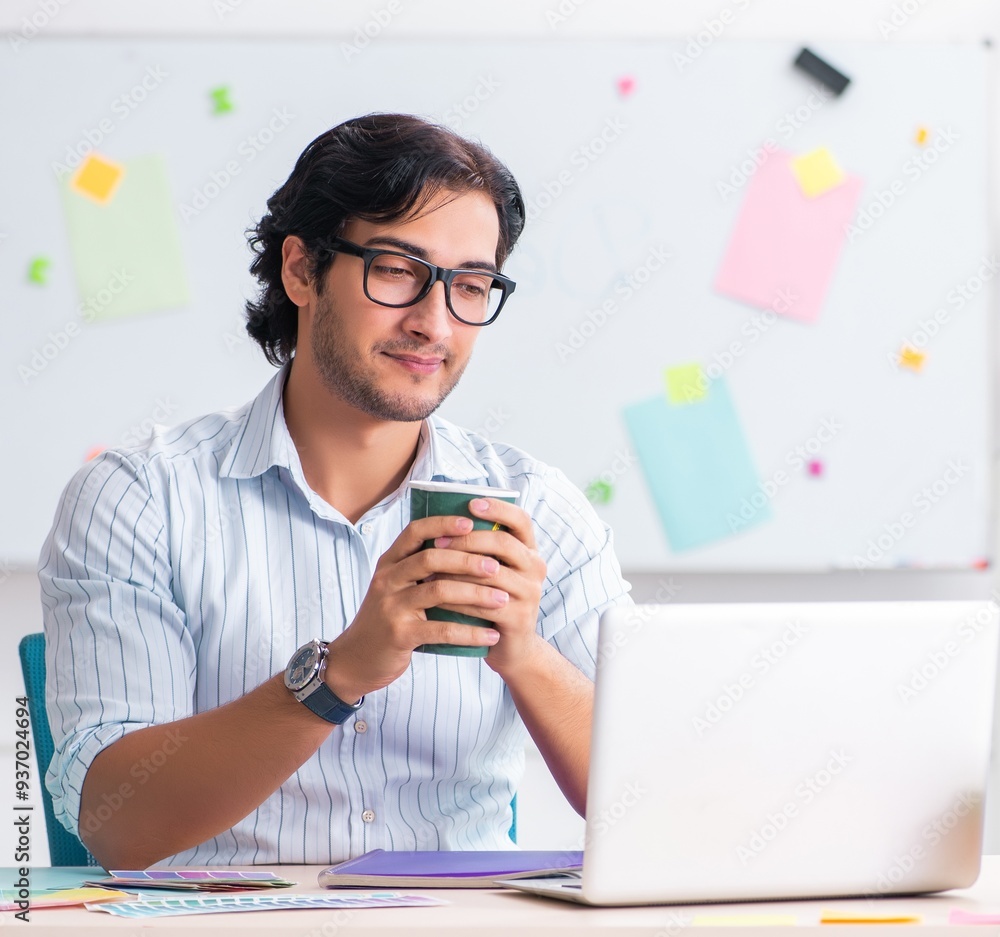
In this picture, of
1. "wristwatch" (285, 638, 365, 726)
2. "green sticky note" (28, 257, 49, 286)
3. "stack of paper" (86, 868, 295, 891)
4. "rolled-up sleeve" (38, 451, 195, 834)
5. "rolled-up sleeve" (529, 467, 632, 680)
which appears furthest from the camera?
"green sticky note" (28, 257, 49, 286)

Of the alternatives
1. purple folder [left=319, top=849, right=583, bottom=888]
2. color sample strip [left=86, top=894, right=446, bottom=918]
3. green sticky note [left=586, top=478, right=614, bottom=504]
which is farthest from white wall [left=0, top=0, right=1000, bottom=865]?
color sample strip [left=86, top=894, right=446, bottom=918]

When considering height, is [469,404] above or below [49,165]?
below

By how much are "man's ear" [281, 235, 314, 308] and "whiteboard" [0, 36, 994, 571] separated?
82cm

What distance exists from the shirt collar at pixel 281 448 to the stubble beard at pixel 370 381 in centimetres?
8

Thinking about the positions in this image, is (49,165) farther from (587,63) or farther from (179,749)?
(179,749)

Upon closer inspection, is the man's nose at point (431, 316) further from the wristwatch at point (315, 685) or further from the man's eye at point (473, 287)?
the wristwatch at point (315, 685)

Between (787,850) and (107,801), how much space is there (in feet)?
2.38

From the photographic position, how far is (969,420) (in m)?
2.51

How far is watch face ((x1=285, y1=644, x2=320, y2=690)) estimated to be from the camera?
116cm

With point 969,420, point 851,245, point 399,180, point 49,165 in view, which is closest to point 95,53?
point 49,165

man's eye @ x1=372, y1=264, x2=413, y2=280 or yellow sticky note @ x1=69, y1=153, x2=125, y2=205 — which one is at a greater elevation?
yellow sticky note @ x1=69, y1=153, x2=125, y2=205

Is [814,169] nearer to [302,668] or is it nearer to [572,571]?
[572,571]

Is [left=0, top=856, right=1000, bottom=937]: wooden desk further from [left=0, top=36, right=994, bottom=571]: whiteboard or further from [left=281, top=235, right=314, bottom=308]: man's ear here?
[left=0, top=36, right=994, bottom=571]: whiteboard

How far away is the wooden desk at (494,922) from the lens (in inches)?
31.7
